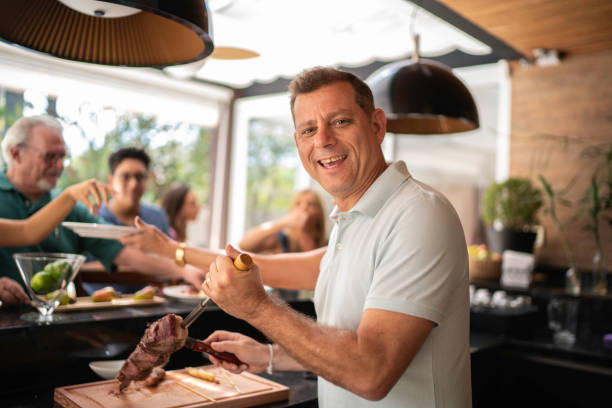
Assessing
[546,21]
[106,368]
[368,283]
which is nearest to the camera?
[368,283]

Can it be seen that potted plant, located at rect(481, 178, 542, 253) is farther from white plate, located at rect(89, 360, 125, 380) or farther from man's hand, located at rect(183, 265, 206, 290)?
white plate, located at rect(89, 360, 125, 380)

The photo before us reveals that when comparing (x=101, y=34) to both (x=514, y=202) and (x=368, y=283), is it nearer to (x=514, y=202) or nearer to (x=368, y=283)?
(x=368, y=283)

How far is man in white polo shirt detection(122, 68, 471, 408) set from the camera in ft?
3.53

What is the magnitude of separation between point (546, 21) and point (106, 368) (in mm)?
2940

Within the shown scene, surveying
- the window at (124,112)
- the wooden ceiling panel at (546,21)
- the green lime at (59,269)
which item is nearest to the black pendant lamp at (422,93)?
the wooden ceiling panel at (546,21)

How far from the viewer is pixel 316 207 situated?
14.1 feet

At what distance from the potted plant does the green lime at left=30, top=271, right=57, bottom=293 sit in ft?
9.71

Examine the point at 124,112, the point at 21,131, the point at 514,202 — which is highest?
the point at 124,112

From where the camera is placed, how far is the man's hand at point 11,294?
1.82 metres

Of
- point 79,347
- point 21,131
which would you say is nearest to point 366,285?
point 79,347

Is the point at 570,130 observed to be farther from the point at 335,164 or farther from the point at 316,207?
the point at 335,164

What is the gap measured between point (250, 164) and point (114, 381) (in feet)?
17.0

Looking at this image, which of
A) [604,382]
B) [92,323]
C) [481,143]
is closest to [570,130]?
[481,143]

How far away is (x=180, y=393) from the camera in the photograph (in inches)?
58.1
